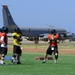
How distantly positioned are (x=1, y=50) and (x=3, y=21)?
83980mm

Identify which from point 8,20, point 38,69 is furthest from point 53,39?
point 8,20

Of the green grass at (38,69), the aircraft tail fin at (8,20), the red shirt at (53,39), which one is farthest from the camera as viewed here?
the aircraft tail fin at (8,20)

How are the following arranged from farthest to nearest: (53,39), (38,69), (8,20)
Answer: (8,20) < (53,39) < (38,69)

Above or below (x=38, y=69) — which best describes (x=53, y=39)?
above

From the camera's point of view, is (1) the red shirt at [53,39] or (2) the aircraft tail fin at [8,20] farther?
(2) the aircraft tail fin at [8,20]

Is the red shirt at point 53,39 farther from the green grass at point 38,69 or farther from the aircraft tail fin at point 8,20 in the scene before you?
the aircraft tail fin at point 8,20

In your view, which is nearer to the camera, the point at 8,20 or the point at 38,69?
the point at 38,69

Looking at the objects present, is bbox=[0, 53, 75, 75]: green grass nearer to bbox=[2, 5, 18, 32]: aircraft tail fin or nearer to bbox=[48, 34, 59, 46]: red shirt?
bbox=[48, 34, 59, 46]: red shirt

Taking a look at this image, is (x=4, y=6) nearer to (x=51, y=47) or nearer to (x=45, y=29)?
(x=45, y=29)

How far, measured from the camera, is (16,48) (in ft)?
74.0

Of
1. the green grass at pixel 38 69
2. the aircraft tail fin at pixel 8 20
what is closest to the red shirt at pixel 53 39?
the green grass at pixel 38 69

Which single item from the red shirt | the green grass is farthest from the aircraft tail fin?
the green grass

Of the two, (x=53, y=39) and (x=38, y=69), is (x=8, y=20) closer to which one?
(x=53, y=39)

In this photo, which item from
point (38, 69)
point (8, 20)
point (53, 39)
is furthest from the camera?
point (8, 20)
